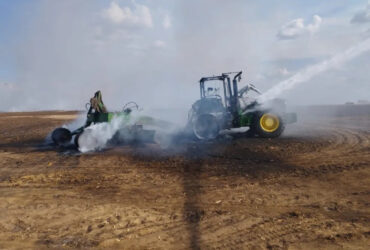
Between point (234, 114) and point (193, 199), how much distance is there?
820cm

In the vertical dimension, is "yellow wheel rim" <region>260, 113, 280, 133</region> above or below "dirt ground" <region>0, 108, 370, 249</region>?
above


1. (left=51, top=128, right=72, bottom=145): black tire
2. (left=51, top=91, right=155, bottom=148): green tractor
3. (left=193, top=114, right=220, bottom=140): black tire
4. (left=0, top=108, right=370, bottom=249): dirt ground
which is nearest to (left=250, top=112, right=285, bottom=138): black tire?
(left=193, top=114, right=220, bottom=140): black tire

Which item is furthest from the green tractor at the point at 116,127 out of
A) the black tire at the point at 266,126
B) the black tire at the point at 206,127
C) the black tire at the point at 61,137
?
the black tire at the point at 266,126

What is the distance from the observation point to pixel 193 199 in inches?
315

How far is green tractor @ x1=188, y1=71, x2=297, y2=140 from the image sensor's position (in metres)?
15.6

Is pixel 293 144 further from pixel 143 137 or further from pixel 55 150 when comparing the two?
pixel 55 150

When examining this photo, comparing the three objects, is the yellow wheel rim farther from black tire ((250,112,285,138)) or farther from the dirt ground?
the dirt ground

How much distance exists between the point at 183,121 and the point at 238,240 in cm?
1343

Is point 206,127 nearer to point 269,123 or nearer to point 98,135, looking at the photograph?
point 269,123

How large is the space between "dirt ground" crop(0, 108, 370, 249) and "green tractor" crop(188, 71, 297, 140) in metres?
1.88

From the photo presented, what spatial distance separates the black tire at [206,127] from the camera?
15541mm

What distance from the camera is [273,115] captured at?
15625mm

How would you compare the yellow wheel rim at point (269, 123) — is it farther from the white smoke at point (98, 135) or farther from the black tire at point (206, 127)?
the white smoke at point (98, 135)

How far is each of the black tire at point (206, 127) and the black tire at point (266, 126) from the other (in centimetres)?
160
